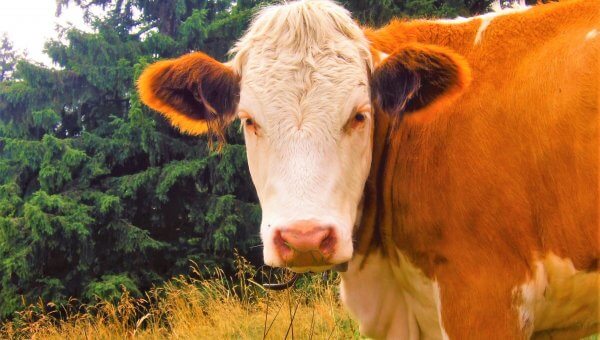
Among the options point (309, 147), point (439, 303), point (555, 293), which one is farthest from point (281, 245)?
point (555, 293)

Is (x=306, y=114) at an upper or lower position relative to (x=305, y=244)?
upper

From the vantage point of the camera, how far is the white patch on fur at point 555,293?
219cm

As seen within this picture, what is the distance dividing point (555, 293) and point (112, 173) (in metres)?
10.9

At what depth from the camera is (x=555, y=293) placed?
89.2 inches

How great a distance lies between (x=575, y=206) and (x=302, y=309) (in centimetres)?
470

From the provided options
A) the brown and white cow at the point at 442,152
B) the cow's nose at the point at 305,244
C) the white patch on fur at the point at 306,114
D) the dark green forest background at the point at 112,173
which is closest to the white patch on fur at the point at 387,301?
the brown and white cow at the point at 442,152

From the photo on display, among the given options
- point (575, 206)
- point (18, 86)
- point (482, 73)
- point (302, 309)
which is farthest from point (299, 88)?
point (18, 86)

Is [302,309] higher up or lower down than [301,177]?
lower down

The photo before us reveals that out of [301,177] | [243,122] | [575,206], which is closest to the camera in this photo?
[301,177]

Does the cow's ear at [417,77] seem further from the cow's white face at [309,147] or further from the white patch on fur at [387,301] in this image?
the white patch on fur at [387,301]

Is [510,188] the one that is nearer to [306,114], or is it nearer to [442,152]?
[442,152]

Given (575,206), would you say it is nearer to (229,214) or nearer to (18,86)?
(229,214)

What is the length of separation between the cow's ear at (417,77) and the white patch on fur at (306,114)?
0.09 metres

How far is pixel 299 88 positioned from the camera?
2.16m
